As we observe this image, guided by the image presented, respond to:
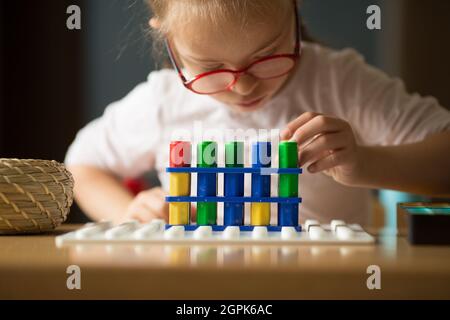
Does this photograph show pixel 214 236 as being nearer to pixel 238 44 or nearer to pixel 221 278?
pixel 221 278

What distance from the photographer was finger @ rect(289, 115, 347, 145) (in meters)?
0.72

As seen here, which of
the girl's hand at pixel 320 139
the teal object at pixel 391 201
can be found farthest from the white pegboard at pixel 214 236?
the teal object at pixel 391 201

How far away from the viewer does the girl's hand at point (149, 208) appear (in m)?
0.86

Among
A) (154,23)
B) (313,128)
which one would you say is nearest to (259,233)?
(313,128)

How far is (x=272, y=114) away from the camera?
1.19 m

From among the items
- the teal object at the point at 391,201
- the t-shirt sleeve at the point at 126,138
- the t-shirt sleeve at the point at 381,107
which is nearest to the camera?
the t-shirt sleeve at the point at 381,107

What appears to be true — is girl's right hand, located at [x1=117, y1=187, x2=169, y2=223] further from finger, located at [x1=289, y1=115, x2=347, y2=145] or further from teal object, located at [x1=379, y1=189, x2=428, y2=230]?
teal object, located at [x1=379, y1=189, x2=428, y2=230]

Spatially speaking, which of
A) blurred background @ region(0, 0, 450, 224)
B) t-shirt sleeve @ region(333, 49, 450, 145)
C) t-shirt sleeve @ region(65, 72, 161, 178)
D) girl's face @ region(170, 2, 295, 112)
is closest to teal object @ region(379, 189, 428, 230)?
blurred background @ region(0, 0, 450, 224)

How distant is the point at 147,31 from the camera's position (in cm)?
101

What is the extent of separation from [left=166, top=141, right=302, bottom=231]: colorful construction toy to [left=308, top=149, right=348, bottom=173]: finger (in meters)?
0.08

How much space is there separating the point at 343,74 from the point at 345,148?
47 centimetres

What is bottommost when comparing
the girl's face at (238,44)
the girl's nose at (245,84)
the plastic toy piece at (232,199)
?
the plastic toy piece at (232,199)

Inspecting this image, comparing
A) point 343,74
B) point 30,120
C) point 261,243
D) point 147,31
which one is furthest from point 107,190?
point 30,120

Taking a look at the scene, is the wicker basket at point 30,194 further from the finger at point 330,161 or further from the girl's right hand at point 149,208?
the finger at point 330,161
